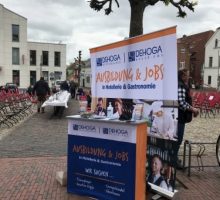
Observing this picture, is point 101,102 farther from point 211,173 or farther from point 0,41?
point 0,41

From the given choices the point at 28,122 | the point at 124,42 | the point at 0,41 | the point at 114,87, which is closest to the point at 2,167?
the point at 114,87

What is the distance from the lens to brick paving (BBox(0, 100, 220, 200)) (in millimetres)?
5297

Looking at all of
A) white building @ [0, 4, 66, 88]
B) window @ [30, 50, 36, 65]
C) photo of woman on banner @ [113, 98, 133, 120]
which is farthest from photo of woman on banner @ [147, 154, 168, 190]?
window @ [30, 50, 36, 65]

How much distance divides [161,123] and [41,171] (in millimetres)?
2768

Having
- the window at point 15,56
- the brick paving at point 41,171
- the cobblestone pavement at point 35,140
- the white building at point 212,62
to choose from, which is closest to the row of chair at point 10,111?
the cobblestone pavement at point 35,140

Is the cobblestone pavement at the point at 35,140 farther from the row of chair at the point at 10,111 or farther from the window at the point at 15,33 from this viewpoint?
the window at the point at 15,33

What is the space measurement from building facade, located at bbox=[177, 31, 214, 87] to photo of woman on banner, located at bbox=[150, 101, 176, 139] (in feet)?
212

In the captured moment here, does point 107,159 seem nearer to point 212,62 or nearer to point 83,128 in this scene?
point 83,128

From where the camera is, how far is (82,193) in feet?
16.2

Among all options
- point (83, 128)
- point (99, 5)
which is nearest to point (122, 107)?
point (83, 128)

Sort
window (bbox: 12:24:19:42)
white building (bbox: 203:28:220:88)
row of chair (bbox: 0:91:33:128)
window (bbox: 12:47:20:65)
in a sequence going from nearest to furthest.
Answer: row of chair (bbox: 0:91:33:128)
window (bbox: 12:24:19:42)
window (bbox: 12:47:20:65)
white building (bbox: 203:28:220:88)

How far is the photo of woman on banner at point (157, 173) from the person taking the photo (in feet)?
16.0

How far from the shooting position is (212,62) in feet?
204

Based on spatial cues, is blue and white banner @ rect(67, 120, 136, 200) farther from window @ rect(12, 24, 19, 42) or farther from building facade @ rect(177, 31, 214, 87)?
building facade @ rect(177, 31, 214, 87)
